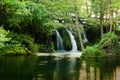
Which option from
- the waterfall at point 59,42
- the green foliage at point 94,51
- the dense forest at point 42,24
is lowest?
the waterfall at point 59,42

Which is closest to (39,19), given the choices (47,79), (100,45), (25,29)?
(25,29)

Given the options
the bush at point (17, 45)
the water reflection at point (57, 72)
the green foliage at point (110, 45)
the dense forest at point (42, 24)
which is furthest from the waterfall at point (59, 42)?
the water reflection at point (57, 72)

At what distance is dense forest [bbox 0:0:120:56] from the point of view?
3506 cm

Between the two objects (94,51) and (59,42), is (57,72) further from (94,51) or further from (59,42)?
(59,42)

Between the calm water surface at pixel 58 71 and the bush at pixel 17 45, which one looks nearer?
the calm water surface at pixel 58 71

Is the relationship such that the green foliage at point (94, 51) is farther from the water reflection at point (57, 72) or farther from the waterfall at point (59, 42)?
the waterfall at point (59, 42)

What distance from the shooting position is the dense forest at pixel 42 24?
35062 millimetres

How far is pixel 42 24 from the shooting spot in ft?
137

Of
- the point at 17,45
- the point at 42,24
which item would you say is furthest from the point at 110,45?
the point at 42,24

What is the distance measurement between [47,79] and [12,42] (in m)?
21.3

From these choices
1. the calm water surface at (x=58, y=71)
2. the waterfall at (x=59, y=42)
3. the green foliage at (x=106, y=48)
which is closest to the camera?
the calm water surface at (x=58, y=71)

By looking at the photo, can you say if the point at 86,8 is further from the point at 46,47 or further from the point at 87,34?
the point at 46,47

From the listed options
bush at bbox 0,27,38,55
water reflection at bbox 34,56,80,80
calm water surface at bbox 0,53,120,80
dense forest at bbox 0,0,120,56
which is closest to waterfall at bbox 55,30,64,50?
dense forest at bbox 0,0,120,56

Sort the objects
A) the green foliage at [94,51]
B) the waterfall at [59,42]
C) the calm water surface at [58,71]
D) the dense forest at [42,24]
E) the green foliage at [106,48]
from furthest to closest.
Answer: the waterfall at [59,42] → the dense forest at [42,24] → the green foliage at [106,48] → the green foliage at [94,51] → the calm water surface at [58,71]
